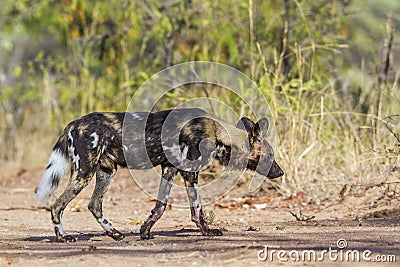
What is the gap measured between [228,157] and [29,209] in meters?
3.16

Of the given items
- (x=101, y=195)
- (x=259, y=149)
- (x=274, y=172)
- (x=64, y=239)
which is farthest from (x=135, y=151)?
(x=274, y=172)

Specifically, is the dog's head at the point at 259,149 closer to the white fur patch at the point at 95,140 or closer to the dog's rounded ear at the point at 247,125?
the dog's rounded ear at the point at 247,125

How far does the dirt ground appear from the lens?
482 centimetres

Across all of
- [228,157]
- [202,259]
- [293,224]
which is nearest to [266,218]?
[293,224]

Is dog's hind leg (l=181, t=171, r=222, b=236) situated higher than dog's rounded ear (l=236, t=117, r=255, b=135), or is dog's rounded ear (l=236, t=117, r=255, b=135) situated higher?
dog's rounded ear (l=236, t=117, r=255, b=135)

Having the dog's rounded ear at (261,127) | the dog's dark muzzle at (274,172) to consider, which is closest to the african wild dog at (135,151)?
the dog's rounded ear at (261,127)

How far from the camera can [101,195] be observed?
6.41 meters

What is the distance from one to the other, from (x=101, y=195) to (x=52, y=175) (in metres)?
0.47

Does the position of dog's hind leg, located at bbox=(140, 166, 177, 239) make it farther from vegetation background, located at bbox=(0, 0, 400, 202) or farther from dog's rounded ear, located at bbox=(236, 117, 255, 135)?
vegetation background, located at bbox=(0, 0, 400, 202)

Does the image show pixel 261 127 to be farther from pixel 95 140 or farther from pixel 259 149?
pixel 95 140

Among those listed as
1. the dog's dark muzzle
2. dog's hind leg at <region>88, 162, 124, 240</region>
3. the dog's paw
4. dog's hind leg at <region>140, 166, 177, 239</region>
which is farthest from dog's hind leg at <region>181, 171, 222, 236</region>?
the dog's paw

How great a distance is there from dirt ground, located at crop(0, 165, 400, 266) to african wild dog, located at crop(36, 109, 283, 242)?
33 centimetres

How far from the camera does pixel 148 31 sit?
12547 mm

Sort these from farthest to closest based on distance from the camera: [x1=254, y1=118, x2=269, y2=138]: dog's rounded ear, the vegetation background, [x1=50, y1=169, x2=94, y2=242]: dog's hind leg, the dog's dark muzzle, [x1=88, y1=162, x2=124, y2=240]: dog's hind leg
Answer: the vegetation background → the dog's dark muzzle → [x1=254, y1=118, x2=269, y2=138]: dog's rounded ear → [x1=88, y1=162, x2=124, y2=240]: dog's hind leg → [x1=50, y1=169, x2=94, y2=242]: dog's hind leg
